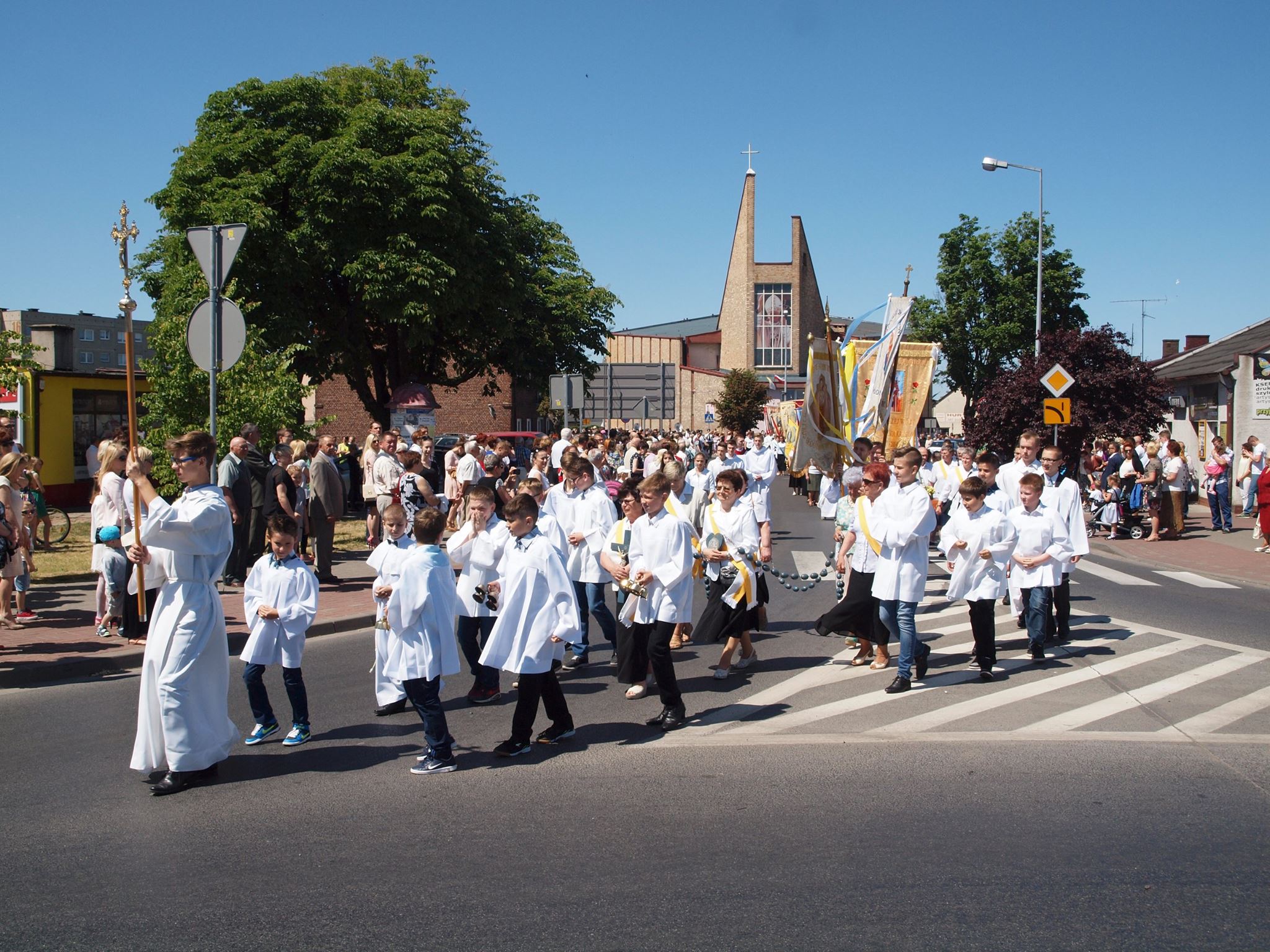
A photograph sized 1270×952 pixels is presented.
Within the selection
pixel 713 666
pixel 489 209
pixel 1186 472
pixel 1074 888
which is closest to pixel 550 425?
pixel 489 209

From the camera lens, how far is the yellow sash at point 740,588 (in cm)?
835

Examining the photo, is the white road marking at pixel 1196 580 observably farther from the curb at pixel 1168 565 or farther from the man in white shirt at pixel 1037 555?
the man in white shirt at pixel 1037 555

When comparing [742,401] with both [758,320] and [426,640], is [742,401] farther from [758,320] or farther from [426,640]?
[426,640]

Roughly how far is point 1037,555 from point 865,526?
5.48ft

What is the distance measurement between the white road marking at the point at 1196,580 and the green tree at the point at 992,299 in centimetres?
3814

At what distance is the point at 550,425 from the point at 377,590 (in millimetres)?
56560

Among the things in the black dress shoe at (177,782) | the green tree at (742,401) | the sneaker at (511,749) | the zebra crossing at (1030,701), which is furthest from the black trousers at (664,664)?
the green tree at (742,401)

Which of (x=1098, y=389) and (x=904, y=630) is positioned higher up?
(x=1098, y=389)

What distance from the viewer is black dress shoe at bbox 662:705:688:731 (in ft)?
23.2

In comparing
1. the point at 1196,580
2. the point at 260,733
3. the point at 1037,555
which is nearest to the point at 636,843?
the point at 260,733

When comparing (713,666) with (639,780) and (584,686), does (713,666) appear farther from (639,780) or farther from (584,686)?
(639,780)

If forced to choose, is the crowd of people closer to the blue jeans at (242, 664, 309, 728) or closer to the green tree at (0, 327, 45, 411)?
the blue jeans at (242, 664, 309, 728)

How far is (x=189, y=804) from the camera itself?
562cm

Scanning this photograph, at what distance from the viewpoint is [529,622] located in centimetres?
641
